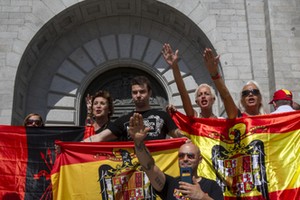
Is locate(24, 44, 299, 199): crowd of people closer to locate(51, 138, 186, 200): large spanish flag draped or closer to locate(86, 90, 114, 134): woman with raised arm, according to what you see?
locate(86, 90, 114, 134): woman with raised arm

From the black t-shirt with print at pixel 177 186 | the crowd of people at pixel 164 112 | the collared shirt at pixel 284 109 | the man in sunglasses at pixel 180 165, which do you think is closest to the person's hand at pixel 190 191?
the man in sunglasses at pixel 180 165

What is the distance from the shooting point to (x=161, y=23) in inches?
515

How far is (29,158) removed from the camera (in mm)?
6211

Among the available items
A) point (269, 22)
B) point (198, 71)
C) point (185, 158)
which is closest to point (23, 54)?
point (198, 71)

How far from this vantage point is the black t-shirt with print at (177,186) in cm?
352

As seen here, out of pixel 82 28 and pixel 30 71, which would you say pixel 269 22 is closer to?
pixel 82 28

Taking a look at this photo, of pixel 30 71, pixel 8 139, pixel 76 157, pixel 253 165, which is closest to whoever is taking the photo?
pixel 253 165

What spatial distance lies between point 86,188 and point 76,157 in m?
0.50

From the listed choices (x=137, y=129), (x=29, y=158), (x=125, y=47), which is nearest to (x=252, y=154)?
(x=137, y=129)

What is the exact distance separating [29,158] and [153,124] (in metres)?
2.37

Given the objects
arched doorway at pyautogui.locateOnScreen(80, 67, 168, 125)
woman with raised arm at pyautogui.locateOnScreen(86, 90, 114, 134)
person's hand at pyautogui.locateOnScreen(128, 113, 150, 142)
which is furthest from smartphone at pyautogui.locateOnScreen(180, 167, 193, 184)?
arched doorway at pyautogui.locateOnScreen(80, 67, 168, 125)

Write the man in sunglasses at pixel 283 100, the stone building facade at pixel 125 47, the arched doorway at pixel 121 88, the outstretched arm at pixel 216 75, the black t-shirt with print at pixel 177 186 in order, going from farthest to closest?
the arched doorway at pixel 121 88
the stone building facade at pixel 125 47
the man in sunglasses at pixel 283 100
the outstretched arm at pixel 216 75
the black t-shirt with print at pixel 177 186

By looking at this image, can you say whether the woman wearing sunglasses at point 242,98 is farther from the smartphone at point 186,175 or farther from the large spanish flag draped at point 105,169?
the smartphone at point 186,175

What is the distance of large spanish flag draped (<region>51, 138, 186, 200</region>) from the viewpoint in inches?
209
